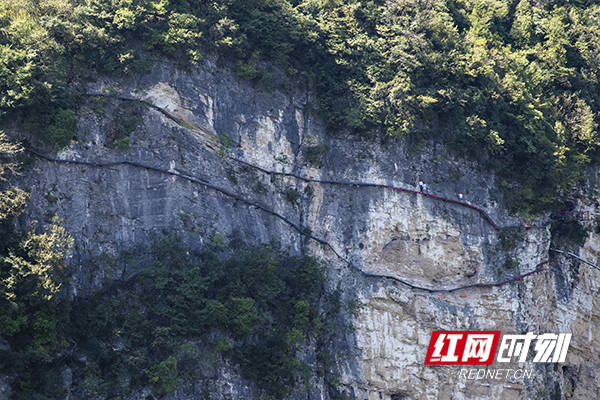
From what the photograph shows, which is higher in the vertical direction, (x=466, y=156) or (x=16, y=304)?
(x=466, y=156)

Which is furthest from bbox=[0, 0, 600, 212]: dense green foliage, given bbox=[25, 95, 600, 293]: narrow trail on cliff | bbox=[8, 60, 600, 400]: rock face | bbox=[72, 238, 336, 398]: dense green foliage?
bbox=[72, 238, 336, 398]: dense green foliage

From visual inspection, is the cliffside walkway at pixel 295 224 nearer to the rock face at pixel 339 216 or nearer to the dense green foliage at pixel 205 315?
the rock face at pixel 339 216

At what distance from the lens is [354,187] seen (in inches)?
795

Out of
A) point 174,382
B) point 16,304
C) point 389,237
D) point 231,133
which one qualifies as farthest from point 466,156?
point 16,304

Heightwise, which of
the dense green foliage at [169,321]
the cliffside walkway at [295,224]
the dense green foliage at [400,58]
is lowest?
the dense green foliage at [169,321]

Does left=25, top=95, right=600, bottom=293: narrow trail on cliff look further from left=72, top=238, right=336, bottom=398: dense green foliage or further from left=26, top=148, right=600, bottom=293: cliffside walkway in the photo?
left=72, top=238, right=336, bottom=398: dense green foliage

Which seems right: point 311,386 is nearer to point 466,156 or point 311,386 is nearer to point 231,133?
point 231,133

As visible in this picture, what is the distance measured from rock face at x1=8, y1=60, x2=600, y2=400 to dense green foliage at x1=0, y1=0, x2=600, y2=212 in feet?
2.21

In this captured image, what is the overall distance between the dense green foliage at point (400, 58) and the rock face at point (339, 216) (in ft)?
2.21

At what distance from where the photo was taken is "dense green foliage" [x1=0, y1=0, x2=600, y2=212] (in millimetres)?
17641

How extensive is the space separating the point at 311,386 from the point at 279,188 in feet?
18.2

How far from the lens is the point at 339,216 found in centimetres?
1992

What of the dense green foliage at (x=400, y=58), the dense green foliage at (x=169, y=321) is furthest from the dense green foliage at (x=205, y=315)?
the dense green foliage at (x=400, y=58)

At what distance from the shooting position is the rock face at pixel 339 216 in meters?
17.1
